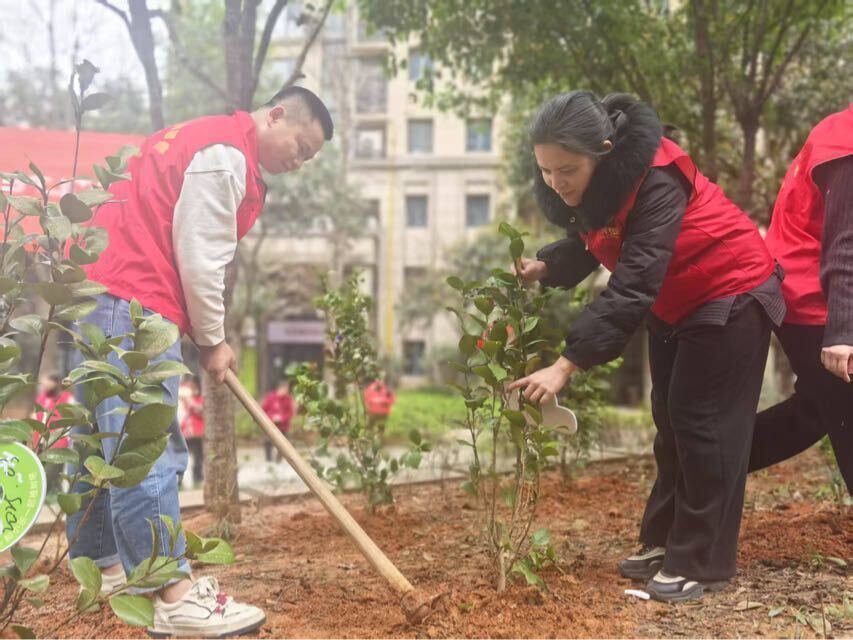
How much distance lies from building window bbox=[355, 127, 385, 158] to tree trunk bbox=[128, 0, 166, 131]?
23.5 meters

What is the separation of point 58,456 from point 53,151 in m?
3.22

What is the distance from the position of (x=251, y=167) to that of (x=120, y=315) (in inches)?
24.7

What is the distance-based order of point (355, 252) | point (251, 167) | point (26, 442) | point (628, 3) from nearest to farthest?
point (26, 442), point (251, 167), point (628, 3), point (355, 252)

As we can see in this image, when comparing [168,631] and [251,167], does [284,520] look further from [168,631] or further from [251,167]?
[251,167]

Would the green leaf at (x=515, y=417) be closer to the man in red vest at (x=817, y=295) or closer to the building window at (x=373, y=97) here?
the man in red vest at (x=817, y=295)

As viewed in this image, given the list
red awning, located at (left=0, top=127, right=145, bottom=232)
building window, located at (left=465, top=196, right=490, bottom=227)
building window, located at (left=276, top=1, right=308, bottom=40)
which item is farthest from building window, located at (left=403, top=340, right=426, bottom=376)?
red awning, located at (left=0, top=127, right=145, bottom=232)

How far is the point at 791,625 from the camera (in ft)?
7.48

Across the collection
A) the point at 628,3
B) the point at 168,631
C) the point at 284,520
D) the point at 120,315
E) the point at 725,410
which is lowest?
the point at 284,520

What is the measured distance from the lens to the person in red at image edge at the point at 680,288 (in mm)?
2350

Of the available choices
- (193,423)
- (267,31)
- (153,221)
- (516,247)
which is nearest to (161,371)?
(153,221)

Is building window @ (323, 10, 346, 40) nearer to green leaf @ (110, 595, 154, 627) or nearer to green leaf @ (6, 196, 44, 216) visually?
green leaf @ (6, 196, 44, 216)

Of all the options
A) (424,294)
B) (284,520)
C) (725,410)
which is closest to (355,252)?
(424,294)

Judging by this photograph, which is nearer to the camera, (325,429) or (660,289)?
(660,289)

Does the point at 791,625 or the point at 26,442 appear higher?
the point at 26,442
